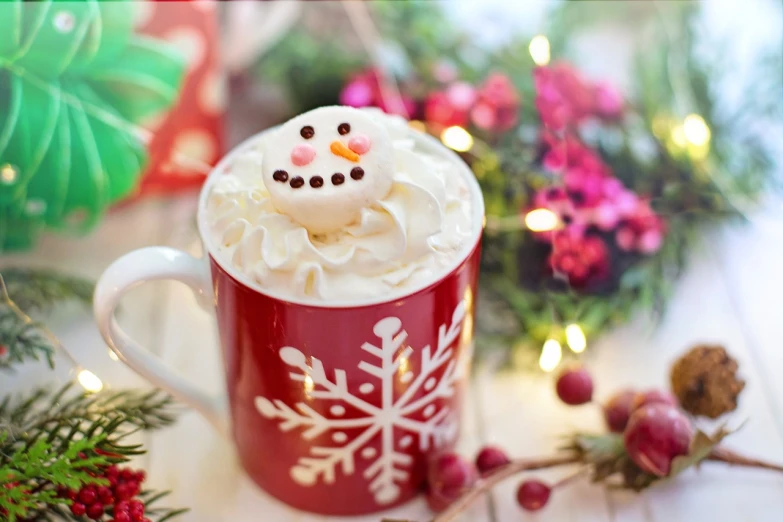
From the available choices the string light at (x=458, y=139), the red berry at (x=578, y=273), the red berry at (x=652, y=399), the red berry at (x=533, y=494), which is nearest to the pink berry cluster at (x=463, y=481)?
the red berry at (x=533, y=494)

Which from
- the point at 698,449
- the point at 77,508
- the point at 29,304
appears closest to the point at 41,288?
the point at 29,304

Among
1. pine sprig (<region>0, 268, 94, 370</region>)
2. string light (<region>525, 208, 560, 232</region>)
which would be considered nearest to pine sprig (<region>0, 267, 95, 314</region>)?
pine sprig (<region>0, 268, 94, 370</region>)

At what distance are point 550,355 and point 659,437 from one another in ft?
0.47

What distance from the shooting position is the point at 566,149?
2.82 ft

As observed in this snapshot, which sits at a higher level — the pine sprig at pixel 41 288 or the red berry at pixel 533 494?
the pine sprig at pixel 41 288

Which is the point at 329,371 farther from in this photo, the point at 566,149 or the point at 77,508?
the point at 566,149

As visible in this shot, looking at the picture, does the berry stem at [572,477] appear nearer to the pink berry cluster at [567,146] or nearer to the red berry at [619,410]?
the red berry at [619,410]

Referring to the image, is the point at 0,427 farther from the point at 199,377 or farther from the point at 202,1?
the point at 202,1

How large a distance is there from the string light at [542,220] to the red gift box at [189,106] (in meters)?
0.34

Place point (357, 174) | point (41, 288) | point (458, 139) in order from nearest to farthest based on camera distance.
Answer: point (357, 174) < point (41, 288) < point (458, 139)

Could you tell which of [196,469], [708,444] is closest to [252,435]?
[196,469]

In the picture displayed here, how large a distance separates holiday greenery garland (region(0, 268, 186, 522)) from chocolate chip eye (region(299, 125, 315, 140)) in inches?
9.1

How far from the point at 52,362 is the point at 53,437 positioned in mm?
91

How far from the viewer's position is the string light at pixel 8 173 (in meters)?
0.76
